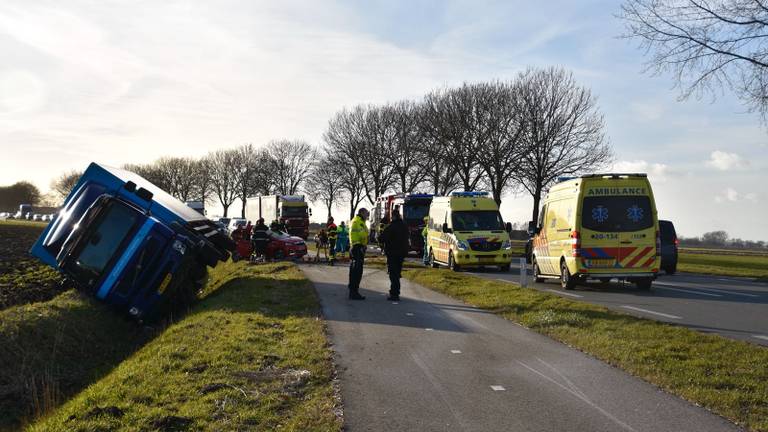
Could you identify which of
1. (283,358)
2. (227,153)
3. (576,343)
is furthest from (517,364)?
(227,153)

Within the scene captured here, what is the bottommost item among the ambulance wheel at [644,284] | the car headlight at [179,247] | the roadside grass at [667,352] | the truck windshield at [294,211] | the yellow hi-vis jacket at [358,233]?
the roadside grass at [667,352]

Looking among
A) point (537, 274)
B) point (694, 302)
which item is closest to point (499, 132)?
point (537, 274)

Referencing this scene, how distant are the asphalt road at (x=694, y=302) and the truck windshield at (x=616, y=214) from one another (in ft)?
5.26

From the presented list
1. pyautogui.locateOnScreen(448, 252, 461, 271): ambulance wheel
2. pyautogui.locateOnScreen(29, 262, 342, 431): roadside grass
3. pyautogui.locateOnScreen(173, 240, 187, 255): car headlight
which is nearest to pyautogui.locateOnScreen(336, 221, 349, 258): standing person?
pyautogui.locateOnScreen(448, 252, 461, 271): ambulance wheel

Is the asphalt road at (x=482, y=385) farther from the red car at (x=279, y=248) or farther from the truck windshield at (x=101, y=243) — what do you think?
the red car at (x=279, y=248)

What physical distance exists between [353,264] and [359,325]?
139 inches

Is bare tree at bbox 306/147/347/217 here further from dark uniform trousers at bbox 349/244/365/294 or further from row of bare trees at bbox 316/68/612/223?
dark uniform trousers at bbox 349/244/365/294

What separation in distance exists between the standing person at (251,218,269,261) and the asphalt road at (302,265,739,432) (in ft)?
51.8

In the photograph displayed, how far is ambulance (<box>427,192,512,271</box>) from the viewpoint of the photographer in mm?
22250

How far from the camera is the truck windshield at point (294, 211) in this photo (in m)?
46.3

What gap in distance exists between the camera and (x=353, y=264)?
1394 cm

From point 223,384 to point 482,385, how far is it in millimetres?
2642

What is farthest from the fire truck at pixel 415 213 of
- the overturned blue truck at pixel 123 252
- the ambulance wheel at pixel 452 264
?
the overturned blue truck at pixel 123 252

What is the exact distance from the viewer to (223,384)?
6.73m
